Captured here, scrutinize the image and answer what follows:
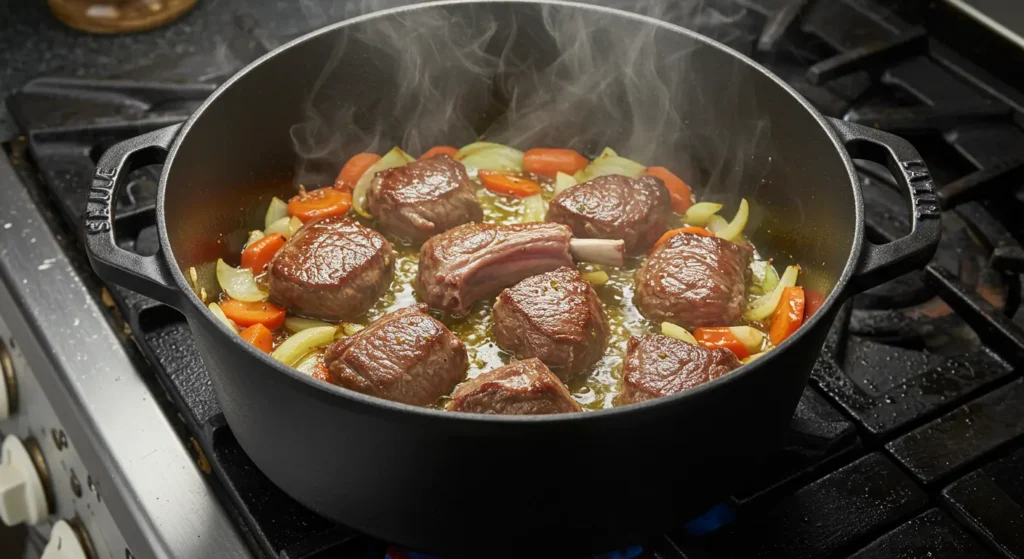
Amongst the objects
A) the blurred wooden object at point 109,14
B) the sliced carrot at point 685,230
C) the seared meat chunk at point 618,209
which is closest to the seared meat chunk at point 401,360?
the seared meat chunk at point 618,209

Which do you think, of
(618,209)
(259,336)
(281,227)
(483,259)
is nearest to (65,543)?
(259,336)

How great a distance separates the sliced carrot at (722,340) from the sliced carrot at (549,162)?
711 mm

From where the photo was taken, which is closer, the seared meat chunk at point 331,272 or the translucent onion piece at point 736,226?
the seared meat chunk at point 331,272

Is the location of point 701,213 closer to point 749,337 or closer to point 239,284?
point 749,337

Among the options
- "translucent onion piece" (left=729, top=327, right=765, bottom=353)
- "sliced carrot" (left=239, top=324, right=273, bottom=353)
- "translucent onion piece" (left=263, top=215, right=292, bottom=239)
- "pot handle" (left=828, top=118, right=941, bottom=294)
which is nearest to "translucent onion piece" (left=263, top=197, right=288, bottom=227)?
"translucent onion piece" (left=263, top=215, right=292, bottom=239)

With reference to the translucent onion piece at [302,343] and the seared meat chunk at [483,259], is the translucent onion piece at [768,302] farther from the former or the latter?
the translucent onion piece at [302,343]

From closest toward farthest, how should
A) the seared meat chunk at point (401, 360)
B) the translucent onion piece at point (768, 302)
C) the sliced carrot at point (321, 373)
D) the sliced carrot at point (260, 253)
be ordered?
the seared meat chunk at point (401, 360), the sliced carrot at point (321, 373), the translucent onion piece at point (768, 302), the sliced carrot at point (260, 253)

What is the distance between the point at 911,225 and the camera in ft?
5.55

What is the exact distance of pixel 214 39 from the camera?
9.42ft

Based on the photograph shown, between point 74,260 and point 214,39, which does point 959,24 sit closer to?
point 214,39

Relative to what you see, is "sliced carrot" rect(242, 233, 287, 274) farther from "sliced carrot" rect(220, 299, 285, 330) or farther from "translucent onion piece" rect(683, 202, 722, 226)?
"translucent onion piece" rect(683, 202, 722, 226)

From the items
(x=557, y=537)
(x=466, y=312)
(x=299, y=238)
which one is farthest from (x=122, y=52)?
(x=557, y=537)

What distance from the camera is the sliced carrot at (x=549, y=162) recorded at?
2.57 meters

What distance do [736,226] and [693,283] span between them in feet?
1.24
